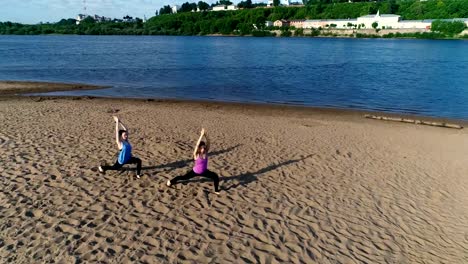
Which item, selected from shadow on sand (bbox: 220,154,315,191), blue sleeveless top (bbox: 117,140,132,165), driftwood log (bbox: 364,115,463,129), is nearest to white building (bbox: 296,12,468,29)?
driftwood log (bbox: 364,115,463,129)

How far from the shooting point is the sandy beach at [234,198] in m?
8.01

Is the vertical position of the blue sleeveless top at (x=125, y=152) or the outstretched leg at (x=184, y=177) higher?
the blue sleeveless top at (x=125, y=152)

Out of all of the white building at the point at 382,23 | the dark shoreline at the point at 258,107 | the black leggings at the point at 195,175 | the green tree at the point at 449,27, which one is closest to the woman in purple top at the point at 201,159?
the black leggings at the point at 195,175

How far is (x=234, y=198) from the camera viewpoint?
410 inches

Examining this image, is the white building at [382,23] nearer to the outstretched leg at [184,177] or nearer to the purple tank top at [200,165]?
the purple tank top at [200,165]

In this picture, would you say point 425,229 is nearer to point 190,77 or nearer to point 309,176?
point 309,176

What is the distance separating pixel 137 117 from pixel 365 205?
14.3 meters

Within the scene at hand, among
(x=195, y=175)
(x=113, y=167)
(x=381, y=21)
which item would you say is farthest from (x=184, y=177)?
(x=381, y=21)

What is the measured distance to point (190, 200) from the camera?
32.9ft

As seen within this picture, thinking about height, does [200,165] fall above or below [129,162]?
above

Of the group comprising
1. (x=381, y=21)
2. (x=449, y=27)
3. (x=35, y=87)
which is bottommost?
(x=35, y=87)

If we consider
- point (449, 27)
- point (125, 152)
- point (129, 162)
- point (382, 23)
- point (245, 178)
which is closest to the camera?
point (125, 152)

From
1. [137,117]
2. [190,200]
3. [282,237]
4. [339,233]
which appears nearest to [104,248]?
[190,200]

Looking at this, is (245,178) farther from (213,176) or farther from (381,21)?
(381,21)
